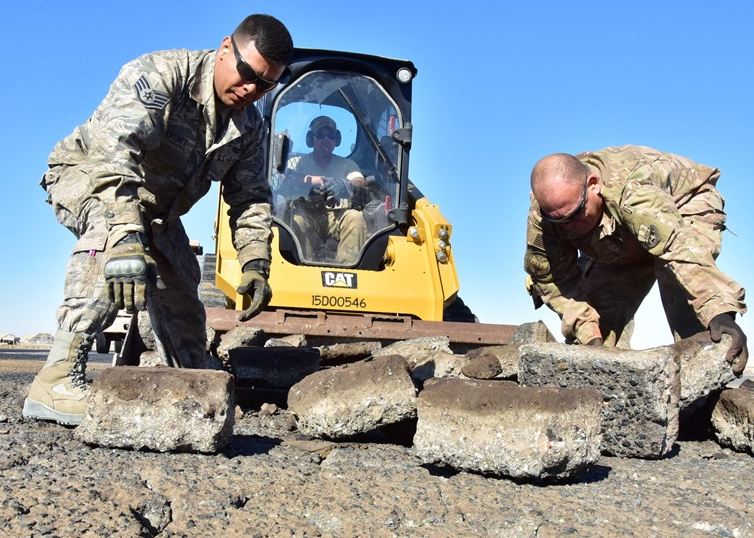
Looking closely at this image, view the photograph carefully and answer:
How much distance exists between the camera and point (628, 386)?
327 cm

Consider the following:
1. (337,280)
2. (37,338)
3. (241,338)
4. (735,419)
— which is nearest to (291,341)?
(241,338)

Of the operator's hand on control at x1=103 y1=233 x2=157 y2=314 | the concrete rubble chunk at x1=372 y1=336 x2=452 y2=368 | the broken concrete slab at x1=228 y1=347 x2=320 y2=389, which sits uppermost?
the operator's hand on control at x1=103 y1=233 x2=157 y2=314

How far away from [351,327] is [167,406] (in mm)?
4136

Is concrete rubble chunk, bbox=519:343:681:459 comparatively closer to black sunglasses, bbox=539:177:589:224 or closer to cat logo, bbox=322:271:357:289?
black sunglasses, bbox=539:177:589:224

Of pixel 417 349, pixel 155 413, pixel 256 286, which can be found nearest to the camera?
pixel 155 413

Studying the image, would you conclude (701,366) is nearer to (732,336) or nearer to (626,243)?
(732,336)

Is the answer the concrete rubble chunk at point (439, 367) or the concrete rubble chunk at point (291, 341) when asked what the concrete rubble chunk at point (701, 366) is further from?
the concrete rubble chunk at point (291, 341)

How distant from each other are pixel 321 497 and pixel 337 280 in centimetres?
476

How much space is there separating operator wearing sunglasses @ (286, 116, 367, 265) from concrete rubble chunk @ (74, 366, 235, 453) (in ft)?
15.0

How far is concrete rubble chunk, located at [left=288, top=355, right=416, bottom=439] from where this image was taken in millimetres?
3254

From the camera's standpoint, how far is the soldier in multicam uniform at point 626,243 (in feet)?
12.7

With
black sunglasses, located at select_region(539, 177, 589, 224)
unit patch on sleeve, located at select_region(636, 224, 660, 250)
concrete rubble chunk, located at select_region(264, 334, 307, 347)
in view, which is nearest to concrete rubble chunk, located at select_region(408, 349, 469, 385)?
black sunglasses, located at select_region(539, 177, 589, 224)

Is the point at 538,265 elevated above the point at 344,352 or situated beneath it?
elevated above

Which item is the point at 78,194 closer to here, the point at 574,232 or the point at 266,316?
the point at 574,232
